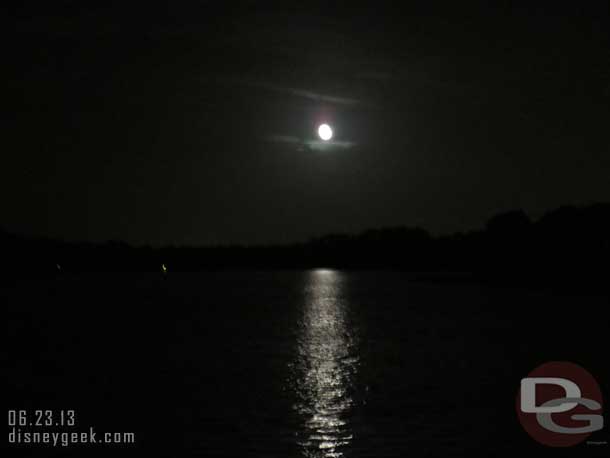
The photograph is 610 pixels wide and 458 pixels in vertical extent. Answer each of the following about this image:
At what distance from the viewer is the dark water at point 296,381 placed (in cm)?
2262

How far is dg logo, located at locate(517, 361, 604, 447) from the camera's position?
2284 cm

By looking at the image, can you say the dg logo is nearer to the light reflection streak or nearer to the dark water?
the dark water

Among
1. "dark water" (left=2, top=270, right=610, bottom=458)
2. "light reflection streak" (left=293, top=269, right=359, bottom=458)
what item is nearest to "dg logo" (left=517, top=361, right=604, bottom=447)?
"dark water" (left=2, top=270, right=610, bottom=458)

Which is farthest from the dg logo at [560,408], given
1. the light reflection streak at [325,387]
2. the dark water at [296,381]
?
the light reflection streak at [325,387]

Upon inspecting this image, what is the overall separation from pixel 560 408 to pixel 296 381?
523 inches

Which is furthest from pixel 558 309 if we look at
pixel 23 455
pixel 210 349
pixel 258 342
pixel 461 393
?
pixel 23 455

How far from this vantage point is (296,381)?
34906 millimetres

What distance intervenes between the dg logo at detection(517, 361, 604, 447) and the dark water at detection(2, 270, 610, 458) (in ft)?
1.88

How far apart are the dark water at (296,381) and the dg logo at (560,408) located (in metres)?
0.57

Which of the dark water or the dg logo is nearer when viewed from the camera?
the dark water

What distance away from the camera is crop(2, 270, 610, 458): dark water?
2262 cm

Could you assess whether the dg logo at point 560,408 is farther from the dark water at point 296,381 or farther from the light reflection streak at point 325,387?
the light reflection streak at point 325,387

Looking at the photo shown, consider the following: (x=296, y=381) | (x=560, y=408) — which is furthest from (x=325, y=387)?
(x=560, y=408)

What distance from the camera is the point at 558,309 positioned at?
87.2 m
